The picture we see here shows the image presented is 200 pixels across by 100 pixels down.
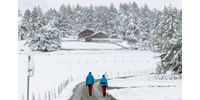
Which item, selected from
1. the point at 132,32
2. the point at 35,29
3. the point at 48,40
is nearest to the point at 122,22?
the point at 132,32

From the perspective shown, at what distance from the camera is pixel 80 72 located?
49188mm

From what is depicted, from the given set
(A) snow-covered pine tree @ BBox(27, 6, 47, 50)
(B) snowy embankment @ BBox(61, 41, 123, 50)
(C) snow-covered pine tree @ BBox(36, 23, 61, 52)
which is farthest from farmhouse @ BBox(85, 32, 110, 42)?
(C) snow-covered pine tree @ BBox(36, 23, 61, 52)

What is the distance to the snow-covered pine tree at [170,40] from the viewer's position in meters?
35.7

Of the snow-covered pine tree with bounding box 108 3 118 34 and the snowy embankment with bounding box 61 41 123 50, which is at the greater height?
the snow-covered pine tree with bounding box 108 3 118 34

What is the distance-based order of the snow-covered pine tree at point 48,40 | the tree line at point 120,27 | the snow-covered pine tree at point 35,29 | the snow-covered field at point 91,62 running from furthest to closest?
the snow-covered pine tree at point 35,29, the snow-covered pine tree at point 48,40, the snow-covered field at point 91,62, the tree line at point 120,27

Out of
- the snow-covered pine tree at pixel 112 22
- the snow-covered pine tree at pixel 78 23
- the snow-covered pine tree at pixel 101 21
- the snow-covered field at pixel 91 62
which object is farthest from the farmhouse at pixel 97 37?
the snow-covered pine tree at pixel 78 23

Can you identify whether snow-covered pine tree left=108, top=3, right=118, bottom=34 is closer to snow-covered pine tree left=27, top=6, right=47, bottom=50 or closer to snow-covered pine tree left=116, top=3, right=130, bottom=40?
snow-covered pine tree left=116, top=3, right=130, bottom=40

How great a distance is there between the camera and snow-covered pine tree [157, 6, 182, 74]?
35719 mm

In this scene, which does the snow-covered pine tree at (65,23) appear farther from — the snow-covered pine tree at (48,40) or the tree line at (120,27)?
the snow-covered pine tree at (48,40)

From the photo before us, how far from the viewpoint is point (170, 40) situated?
3606 cm

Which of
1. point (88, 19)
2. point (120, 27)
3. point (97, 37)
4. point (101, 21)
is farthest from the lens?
point (88, 19)

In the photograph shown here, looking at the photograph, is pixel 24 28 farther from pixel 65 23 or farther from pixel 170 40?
pixel 170 40

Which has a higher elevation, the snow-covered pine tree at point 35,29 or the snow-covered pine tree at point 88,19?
the snow-covered pine tree at point 88,19
